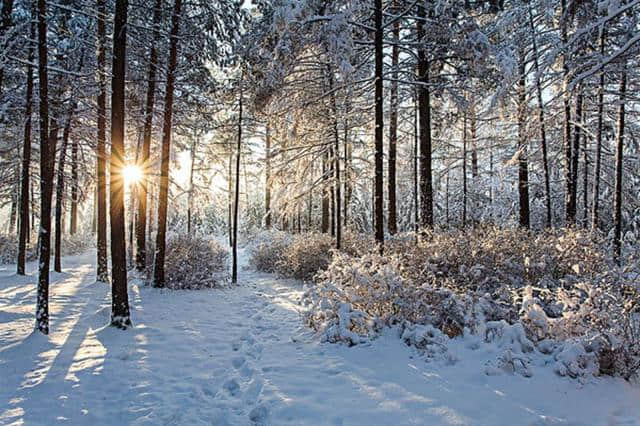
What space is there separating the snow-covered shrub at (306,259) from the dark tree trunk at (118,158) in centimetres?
584

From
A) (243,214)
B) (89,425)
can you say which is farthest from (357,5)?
(243,214)

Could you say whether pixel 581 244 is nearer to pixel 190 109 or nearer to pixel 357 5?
pixel 357 5

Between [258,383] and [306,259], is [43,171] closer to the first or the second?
[258,383]

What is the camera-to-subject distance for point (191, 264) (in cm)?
1091

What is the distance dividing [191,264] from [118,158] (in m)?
5.11

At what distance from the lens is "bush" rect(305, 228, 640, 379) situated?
3969 millimetres

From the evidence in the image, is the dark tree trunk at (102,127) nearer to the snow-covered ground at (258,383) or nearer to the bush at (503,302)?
the snow-covered ground at (258,383)

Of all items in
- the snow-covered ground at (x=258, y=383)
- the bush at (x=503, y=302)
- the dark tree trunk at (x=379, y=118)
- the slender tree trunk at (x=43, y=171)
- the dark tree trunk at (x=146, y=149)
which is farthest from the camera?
the dark tree trunk at (x=146, y=149)

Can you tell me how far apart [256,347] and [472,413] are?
321 cm

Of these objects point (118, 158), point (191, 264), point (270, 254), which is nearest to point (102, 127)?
point (191, 264)

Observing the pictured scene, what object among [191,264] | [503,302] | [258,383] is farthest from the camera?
[191,264]

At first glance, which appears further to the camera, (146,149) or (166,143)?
(146,149)

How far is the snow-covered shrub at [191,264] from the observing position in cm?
1040

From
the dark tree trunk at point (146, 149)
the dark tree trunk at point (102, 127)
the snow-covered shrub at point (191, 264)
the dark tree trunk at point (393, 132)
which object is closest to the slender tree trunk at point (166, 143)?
the dark tree trunk at point (146, 149)
